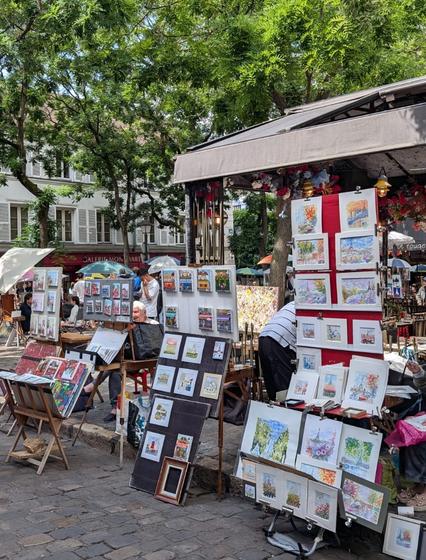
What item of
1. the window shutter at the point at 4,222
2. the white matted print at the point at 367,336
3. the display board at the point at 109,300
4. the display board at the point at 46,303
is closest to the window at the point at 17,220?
the window shutter at the point at 4,222

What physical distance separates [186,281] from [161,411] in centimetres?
116

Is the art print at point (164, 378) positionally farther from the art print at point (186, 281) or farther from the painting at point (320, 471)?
the painting at point (320, 471)

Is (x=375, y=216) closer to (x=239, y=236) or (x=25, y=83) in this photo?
(x=25, y=83)

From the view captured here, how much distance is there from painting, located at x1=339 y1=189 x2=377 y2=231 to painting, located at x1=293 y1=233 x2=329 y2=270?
210 millimetres

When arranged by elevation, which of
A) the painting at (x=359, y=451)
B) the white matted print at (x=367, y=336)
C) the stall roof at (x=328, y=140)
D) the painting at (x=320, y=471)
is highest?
the stall roof at (x=328, y=140)

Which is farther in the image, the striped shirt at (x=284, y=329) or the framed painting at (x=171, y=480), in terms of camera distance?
the striped shirt at (x=284, y=329)

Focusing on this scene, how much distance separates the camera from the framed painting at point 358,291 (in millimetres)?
4379

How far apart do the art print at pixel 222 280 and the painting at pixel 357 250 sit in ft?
3.06

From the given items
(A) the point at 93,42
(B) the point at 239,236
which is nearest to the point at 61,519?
(A) the point at 93,42

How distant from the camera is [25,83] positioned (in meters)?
14.4

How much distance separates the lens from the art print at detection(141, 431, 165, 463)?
195 inches

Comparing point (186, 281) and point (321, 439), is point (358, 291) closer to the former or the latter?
point (321, 439)

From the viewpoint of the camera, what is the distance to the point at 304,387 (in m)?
4.52

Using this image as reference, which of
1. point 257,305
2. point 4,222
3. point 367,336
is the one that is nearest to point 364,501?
point 367,336
